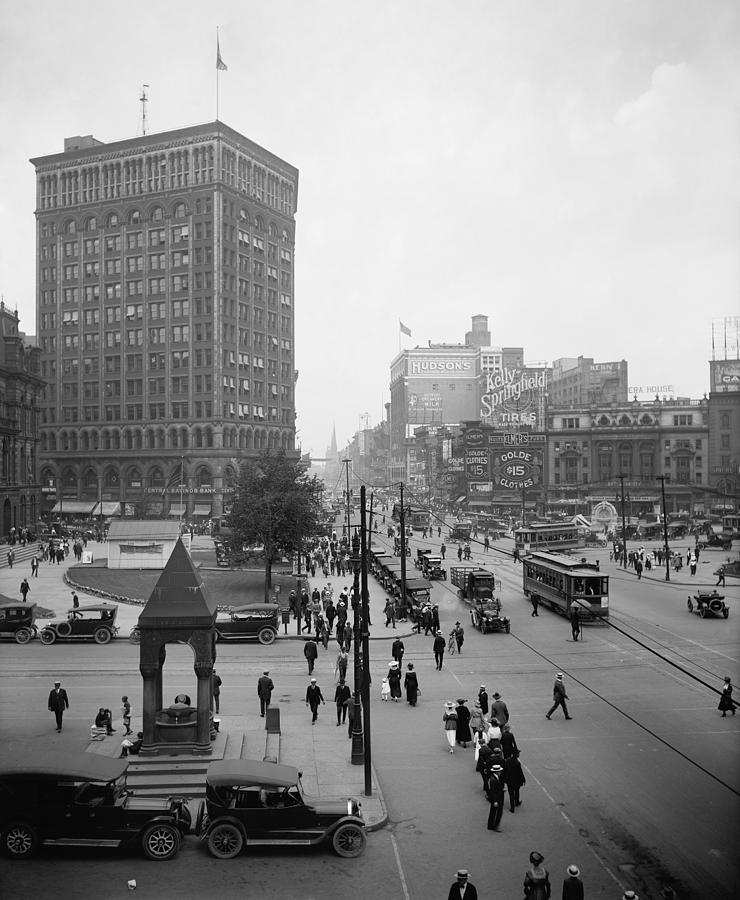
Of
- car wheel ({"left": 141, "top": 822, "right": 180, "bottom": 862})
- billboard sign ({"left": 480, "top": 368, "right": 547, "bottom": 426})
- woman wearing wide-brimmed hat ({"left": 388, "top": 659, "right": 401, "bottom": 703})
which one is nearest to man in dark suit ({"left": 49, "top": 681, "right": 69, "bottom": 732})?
car wheel ({"left": 141, "top": 822, "right": 180, "bottom": 862})

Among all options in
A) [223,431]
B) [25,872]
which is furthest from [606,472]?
[25,872]

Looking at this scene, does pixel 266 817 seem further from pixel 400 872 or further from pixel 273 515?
pixel 273 515

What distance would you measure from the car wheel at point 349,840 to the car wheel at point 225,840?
1778 millimetres

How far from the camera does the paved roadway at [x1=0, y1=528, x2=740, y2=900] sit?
13.4 metres

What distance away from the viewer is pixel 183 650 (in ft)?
108

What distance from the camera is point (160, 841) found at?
14086 millimetres

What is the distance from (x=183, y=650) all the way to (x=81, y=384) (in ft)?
298

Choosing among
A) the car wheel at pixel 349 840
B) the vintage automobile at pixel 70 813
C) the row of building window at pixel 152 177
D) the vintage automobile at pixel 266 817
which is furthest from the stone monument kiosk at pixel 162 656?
the row of building window at pixel 152 177

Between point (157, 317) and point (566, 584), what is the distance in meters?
85.6

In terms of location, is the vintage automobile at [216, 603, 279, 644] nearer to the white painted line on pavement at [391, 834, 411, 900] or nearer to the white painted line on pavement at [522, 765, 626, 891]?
the white painted line on pavement at [522, 765, 626, 891]

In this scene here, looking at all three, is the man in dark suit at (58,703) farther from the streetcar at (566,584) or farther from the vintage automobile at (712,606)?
the vintage automobile at (712,606)

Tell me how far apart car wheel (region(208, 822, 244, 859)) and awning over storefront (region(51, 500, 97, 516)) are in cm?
9933

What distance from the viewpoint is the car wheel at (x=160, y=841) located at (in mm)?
14016

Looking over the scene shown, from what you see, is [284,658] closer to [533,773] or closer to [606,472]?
[533,773]
